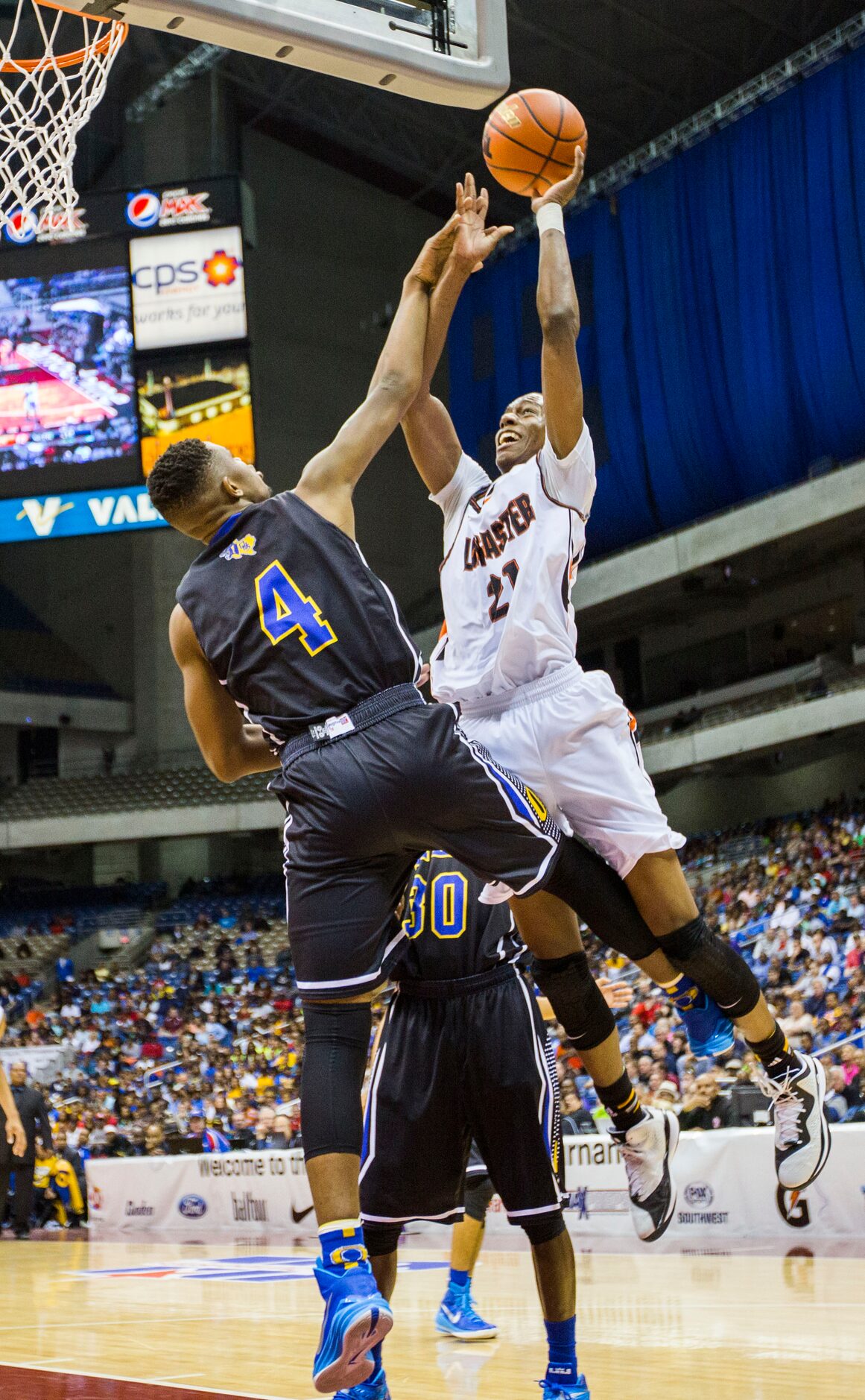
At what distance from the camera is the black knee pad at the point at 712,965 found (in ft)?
13.7

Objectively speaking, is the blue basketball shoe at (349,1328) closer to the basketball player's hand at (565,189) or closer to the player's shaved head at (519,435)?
the player's shaved head at (519,435)

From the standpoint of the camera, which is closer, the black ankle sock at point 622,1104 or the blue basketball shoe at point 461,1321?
the black ankle sock at point 622,1104

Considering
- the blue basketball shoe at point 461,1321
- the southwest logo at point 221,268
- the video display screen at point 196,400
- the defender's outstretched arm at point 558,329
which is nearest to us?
the defender's outstretched arm at point 558,329

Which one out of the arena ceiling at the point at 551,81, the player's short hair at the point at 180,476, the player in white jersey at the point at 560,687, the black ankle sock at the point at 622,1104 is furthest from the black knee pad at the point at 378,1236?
the arena ceiling at the point at 551,81

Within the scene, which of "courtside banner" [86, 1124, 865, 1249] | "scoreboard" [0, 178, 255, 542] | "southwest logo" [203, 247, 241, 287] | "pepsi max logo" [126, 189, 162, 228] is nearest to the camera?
"courtside banner" [86, 1124, 865, 1249]

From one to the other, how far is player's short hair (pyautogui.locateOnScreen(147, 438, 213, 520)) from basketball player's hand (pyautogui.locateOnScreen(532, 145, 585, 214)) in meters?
1.33

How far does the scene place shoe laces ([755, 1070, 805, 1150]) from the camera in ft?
14.1

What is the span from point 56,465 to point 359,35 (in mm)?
15745

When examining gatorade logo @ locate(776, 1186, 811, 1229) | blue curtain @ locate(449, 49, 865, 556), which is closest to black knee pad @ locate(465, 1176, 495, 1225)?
gatorade logo @ locate(776, 1186, 811, 1229)

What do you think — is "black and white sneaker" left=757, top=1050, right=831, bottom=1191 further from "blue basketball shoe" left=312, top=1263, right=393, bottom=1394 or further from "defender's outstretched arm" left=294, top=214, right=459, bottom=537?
"defender's outstretched arm" left=294, top=214, right=459, bottom=537

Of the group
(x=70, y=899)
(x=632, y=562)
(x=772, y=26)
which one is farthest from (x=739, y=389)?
(x=70, y=899)

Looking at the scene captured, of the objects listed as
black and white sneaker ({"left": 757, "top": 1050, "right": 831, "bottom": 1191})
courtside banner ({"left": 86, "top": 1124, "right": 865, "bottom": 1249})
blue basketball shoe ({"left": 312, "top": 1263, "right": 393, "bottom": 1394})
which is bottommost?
courtside banner ({"left": 86, "top": 1124, "right": 865, "bottom": 1249})

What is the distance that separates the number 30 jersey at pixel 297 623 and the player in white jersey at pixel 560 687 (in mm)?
738

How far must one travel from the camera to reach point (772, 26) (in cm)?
2478
